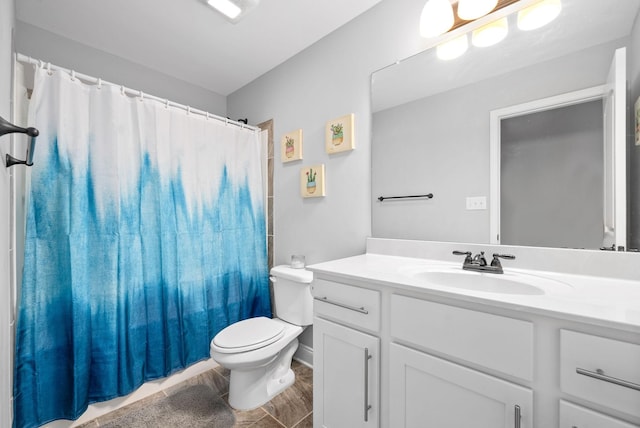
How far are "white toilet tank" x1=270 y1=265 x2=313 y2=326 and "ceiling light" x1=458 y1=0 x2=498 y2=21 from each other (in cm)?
164

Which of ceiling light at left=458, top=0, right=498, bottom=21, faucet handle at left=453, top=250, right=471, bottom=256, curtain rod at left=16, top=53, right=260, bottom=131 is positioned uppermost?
ceiling light at left=458, top=0, right=498, bottom=21

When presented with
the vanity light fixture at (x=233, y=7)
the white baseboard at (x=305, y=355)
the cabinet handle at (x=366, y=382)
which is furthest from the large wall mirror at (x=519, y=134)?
the white baseboard at (x=305, y=355)

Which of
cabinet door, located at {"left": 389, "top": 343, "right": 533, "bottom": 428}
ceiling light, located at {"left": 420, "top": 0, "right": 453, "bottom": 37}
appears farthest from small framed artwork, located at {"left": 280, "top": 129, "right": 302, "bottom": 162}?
cabinet door, located at {"left": 389, "top": 343, "right": 533, "bottom": 428}

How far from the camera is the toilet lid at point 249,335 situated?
4.74 feet

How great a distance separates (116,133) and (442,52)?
191cm

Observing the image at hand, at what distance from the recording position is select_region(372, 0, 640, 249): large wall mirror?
98 cm

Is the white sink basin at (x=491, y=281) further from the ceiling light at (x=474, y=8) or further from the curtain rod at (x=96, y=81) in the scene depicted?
the curtain rod at (x=96, y=81)

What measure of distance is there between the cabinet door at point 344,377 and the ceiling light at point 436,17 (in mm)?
1510

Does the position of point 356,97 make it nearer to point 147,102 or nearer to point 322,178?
point 322,178

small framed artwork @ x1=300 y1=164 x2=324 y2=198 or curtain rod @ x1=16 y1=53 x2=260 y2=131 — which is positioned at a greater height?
curtain rod @ x1=16 y1=53 x2=260 y2=131

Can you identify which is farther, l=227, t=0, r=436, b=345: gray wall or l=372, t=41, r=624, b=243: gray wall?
l=227, t=0, r=436, b=345: gray wall

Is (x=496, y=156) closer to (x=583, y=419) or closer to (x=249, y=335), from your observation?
(x=583, y=419)

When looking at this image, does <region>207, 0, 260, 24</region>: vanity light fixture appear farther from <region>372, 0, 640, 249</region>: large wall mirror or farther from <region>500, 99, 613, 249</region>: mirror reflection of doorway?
<region>500, 99, 613, 249</region>: mirror reflection of doorway

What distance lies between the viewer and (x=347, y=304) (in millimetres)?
1091
